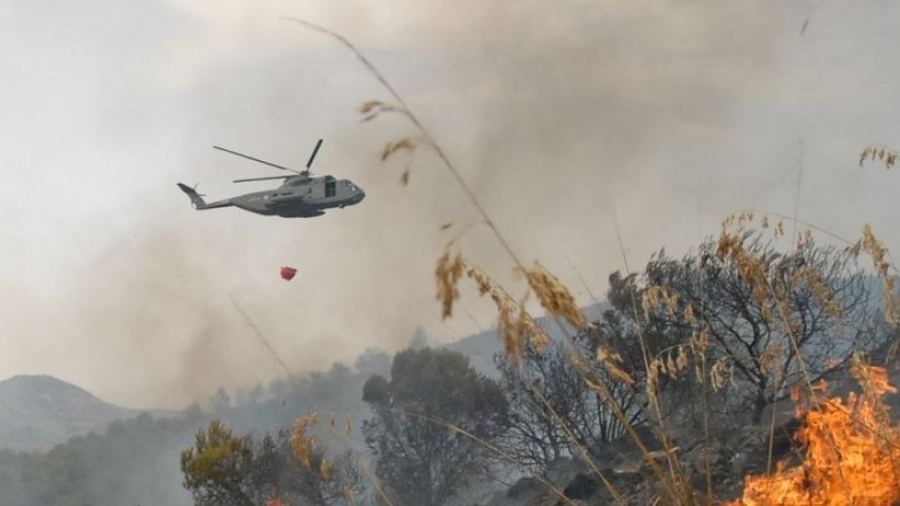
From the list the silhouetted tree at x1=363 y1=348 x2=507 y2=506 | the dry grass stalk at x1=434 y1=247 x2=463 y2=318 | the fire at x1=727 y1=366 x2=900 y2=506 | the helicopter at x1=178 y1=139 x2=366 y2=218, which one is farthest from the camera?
the silhouetted tree at x1=363 y1=348 x2=507 y2=506

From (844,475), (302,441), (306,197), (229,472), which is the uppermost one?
(306,197)

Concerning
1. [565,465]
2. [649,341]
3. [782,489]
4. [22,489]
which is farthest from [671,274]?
[22,489]

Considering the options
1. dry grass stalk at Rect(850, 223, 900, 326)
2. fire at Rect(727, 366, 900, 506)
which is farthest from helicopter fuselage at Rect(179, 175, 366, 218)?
dry grass stalk at Rect(850, 223, 900, 326)

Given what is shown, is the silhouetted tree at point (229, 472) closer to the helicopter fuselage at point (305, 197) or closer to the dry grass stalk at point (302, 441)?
the helicopter fuselage at point (305, 197)

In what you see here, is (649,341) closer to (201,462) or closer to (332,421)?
(201,462)

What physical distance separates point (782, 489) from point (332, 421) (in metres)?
6.74

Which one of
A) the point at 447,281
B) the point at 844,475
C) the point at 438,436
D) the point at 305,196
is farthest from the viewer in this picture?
the point at 438,436

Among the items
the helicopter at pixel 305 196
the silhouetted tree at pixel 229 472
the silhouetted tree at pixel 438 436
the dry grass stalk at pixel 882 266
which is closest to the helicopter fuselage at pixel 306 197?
the helicopter at pixel 305 196

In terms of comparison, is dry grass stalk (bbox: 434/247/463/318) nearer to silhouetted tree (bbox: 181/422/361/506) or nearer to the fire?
the fire

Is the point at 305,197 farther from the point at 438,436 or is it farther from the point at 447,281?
the point at 447,281

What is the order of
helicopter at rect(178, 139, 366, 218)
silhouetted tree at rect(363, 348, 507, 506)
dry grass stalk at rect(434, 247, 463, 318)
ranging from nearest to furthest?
dry grass stalk at rect(434, 247, 463, 318)
helicopter at rect(178, 139, 366, 218)
silhouetted tree at rect(363, 348, 507, 506)

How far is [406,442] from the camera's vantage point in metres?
65.2

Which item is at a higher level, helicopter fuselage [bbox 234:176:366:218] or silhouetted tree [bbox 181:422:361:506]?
helicopter fuselage [bbox 234:176:366:218]

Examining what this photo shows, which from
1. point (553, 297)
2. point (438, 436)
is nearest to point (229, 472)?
point (438, 436)
